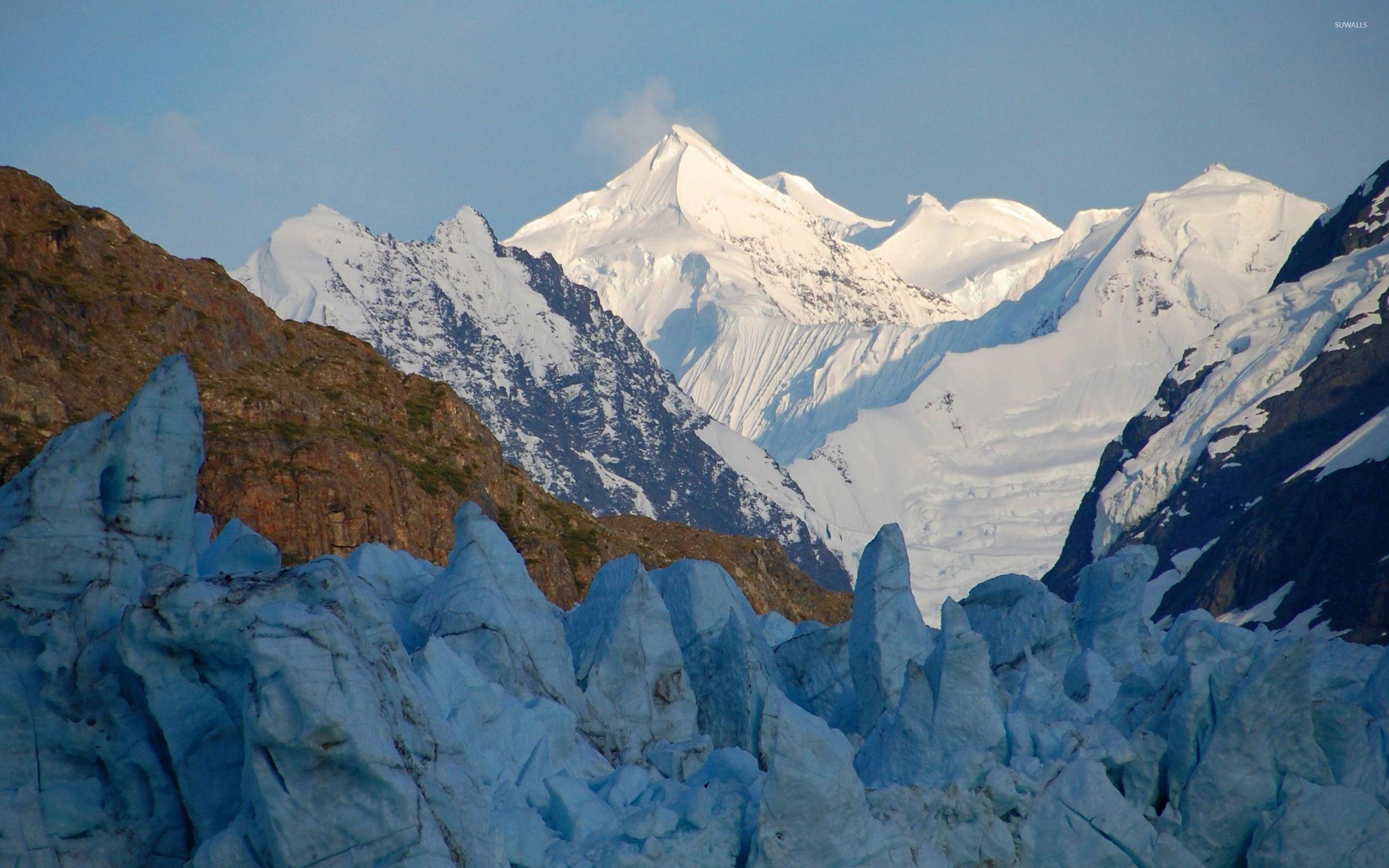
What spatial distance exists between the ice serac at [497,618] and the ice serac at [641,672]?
0.87 metres

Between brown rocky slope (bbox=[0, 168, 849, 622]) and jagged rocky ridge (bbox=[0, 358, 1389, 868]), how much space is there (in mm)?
27513

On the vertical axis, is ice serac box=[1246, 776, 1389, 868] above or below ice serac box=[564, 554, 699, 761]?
below

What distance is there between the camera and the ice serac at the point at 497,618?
28.0 meters

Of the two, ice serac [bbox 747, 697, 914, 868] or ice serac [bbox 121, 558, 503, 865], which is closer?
ice serac [bbox 121, 558, 503, 865]

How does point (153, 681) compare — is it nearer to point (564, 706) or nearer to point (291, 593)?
point (291, 593)

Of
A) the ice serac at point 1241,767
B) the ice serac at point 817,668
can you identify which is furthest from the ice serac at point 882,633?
the ice serac at point 1241,767

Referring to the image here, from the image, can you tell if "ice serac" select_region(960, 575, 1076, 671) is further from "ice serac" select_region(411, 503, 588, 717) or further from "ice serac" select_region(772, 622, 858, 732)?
"ice serac" select_region(411, 503, 588, 717)

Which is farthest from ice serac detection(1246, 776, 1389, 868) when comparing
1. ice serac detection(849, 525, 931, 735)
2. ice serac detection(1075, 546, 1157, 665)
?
ice serac detection(1075, 546, 1157, 665)

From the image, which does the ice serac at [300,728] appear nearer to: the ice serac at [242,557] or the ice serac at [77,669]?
the ice serac at [77,669]

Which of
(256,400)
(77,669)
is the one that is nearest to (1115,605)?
(77,669)

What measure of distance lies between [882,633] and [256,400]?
1658 inches

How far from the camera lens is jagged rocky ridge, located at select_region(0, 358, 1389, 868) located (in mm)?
20234

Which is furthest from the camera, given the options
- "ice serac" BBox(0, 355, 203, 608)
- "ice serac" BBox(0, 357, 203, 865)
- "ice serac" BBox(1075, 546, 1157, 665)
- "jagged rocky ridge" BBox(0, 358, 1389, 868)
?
"ice serac" BBox(1075, 546, 1157, 665)

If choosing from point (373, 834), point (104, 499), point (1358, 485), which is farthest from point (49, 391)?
point (1358, 485)
